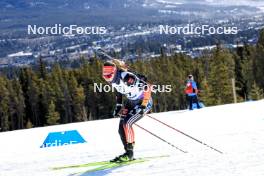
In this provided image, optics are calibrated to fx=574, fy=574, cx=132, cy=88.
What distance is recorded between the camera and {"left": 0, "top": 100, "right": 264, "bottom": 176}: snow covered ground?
10.5m

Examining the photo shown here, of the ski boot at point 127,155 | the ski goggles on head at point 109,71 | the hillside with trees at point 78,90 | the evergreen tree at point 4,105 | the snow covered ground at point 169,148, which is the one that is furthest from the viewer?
the evergreen tree at point 4,105

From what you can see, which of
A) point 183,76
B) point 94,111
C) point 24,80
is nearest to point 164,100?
point 183,76

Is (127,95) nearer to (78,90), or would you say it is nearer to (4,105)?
(78,90)

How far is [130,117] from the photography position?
1138cm

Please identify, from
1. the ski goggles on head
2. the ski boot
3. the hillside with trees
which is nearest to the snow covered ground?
the ski boot

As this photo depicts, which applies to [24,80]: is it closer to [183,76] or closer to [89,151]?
[183,76]

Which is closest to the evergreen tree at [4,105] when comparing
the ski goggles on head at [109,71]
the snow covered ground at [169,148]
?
the snow covered ground at [169,148]

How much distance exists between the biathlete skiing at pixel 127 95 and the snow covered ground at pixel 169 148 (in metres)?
0.53

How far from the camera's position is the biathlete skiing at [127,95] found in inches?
434

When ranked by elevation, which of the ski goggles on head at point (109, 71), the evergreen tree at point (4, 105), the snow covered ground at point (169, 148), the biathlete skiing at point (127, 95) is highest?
the ski goggles on head at point (109, 71)

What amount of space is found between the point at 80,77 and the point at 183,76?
18.0 meters

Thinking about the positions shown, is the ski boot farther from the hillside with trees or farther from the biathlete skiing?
the hillside with trees

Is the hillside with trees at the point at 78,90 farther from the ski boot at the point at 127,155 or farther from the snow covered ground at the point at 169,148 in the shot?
the ski boot at the point at 127,155

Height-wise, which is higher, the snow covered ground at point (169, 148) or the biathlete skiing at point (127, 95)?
the biathlete skiing at point (127, 95)
